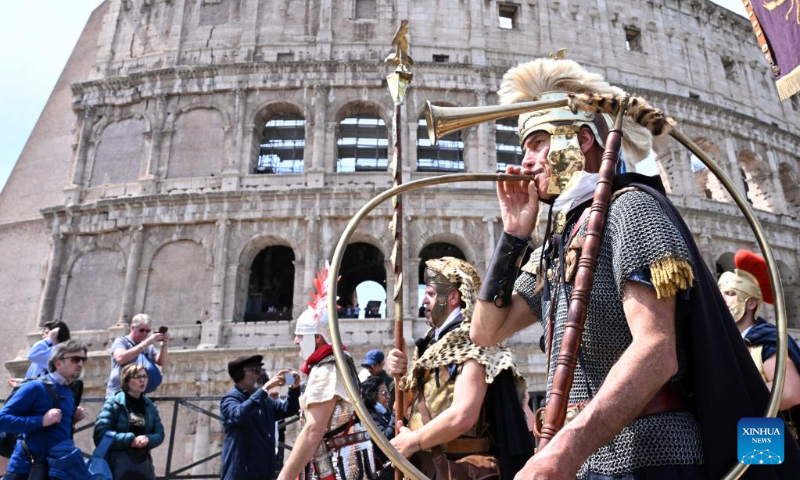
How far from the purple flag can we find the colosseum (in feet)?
32.5

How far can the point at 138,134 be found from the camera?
19.6m

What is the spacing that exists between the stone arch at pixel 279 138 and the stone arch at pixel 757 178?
16.9m

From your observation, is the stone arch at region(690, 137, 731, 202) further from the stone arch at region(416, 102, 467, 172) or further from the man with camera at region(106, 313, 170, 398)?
the man with camera at region(106, 313, 170, 398)

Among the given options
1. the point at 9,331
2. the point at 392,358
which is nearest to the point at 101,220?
the point at 9,331

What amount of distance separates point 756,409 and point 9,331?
2339 cm

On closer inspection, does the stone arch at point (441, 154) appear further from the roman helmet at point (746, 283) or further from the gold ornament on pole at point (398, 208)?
the roman helmet at point (746, 283)

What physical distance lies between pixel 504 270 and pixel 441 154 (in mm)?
20306

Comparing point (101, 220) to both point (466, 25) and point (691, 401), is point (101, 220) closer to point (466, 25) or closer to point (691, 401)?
point (466, 25)

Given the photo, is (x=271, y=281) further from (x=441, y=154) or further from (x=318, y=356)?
(x=318, y=356)

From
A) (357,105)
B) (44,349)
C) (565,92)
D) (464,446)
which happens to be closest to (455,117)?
(565,92)

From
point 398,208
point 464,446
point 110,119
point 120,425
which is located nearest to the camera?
point 464,446

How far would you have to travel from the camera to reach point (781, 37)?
226 inches

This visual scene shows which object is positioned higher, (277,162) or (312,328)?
(277,162)

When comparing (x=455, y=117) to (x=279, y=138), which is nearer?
(x=455, y=117)
